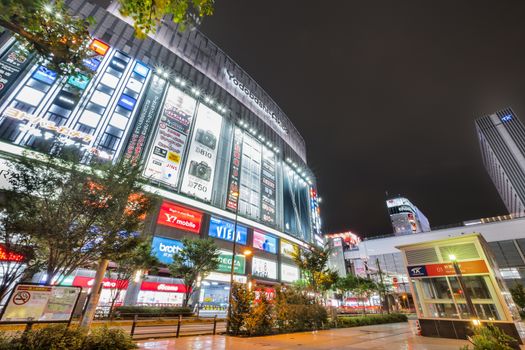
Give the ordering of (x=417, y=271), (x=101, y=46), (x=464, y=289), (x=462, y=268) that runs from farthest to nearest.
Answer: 1. (x=101, y=46)
2. (x=417, y=271)
3. (x=462, y=268)
4. (x=464, y=289)

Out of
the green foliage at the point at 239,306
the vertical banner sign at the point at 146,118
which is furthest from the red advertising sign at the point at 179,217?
the green foliage at the point at 239,306

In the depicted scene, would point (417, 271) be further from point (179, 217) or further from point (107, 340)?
point (179, 217)

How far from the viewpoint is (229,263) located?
37.2 meters

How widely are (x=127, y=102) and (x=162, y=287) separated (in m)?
27.3

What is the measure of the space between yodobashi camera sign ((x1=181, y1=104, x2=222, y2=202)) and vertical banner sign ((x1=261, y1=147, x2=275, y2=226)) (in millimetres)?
14188

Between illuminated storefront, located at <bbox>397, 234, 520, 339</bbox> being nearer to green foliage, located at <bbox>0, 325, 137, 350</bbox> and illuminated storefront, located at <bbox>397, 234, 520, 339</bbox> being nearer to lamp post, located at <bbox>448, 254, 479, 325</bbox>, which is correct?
lamp post, located at <bbox>448, 254, 479, 325</bbox>

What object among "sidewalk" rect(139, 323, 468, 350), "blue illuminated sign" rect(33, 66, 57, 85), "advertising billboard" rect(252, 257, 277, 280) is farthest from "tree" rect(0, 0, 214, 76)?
"advertising billboard" rect(252, 257, 277, 280)

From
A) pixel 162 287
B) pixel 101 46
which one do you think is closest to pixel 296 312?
pixel 162 287

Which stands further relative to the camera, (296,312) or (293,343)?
(296,312)

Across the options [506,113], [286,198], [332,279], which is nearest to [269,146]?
[286,198]

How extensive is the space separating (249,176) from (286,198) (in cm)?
1431

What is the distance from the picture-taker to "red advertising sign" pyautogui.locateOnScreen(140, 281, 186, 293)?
2851cm

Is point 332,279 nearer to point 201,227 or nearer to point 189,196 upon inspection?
point 201,227

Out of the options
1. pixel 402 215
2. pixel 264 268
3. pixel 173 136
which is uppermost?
pixel 402 215
